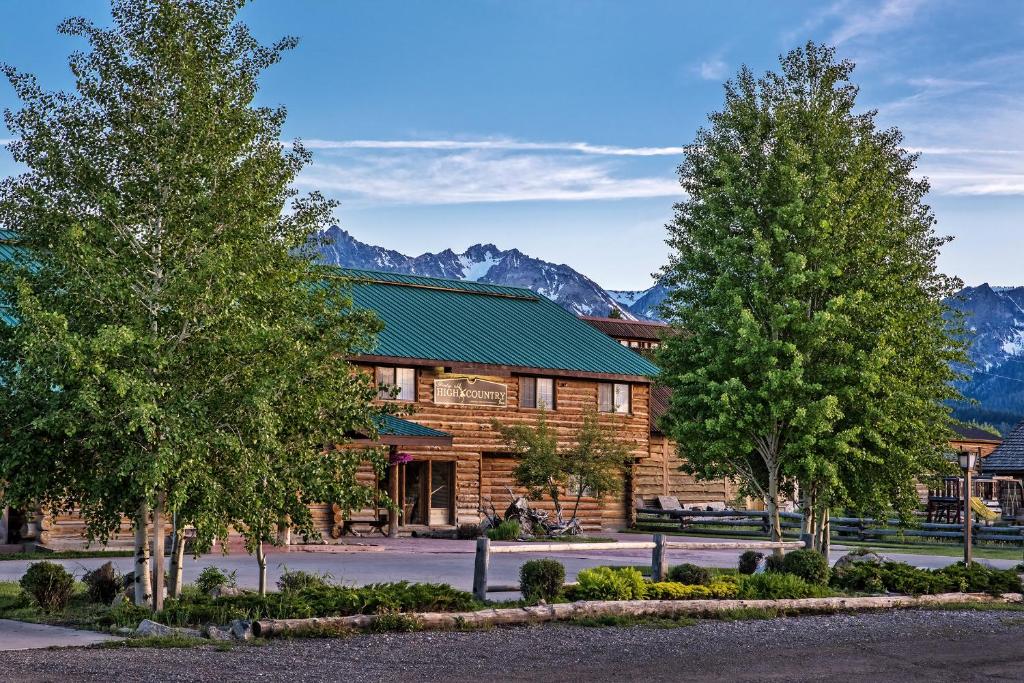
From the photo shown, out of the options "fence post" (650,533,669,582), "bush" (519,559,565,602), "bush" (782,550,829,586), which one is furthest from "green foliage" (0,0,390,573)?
"bush" (782,550,829,586)

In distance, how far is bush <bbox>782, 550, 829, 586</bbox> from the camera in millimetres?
21672

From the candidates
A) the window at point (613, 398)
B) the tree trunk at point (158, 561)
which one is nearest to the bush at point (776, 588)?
the tree trunk at point (158, 561)

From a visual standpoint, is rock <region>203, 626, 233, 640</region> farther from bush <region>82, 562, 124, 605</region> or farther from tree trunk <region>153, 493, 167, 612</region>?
bush <region>82, 562, 124, 605</region>

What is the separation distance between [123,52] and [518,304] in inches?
1344

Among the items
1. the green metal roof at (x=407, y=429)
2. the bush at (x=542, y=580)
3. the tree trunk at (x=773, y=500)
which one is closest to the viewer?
the bush at (x=542, y=580)

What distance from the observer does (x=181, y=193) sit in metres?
17.2

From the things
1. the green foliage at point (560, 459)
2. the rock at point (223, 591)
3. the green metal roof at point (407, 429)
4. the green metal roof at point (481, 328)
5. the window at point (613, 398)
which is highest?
the green metal roof at point (481, 328)

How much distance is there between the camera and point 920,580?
21.6 metres

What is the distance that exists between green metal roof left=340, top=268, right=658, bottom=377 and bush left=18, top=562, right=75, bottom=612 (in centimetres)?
2333

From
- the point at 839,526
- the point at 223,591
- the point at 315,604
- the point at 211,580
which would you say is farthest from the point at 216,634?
the point at 839,526

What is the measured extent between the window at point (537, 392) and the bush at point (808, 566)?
76.4ft

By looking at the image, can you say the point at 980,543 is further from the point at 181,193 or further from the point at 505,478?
the point at 181,193

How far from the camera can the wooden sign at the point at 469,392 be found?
43.1m

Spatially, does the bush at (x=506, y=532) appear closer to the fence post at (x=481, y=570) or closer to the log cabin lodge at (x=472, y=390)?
the log cabin lodge at (x=472, y=390)
